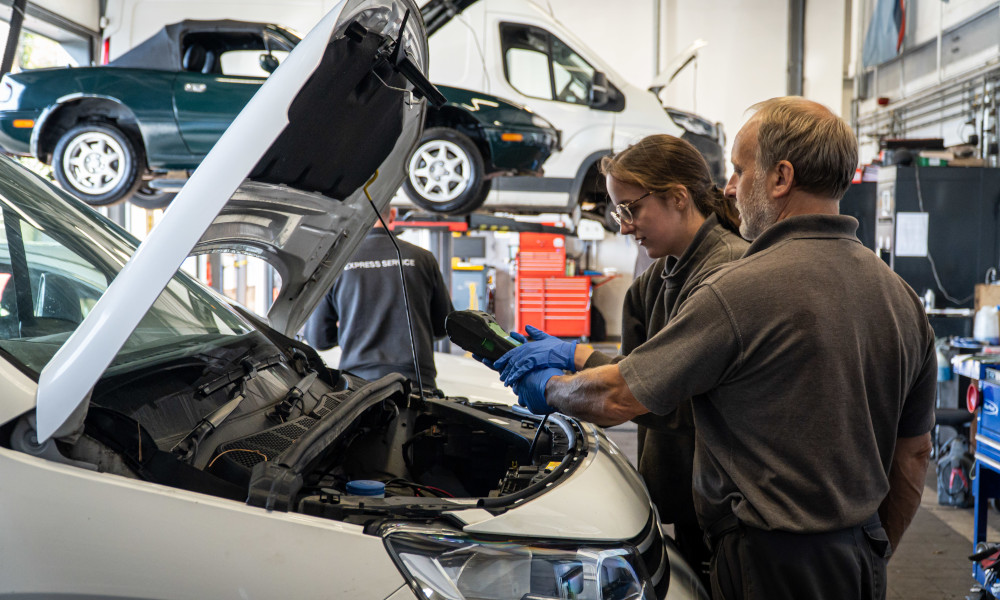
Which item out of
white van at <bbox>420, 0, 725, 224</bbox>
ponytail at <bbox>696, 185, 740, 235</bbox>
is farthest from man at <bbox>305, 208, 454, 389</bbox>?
white van at <bbox>420, 0, 725, 224</bbox>

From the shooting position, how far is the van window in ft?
20.8

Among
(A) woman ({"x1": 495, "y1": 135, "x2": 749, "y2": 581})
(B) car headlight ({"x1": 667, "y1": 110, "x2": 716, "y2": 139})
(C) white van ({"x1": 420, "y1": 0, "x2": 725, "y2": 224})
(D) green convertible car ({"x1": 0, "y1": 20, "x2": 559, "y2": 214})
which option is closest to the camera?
(A) woman ({"x1": 495, "y1": 135, "x2": 749, "y2": 581})

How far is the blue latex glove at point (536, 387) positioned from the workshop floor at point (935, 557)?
231 cm

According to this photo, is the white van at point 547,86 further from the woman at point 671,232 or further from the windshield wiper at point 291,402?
Answer: the windshield wiper at point 291,402

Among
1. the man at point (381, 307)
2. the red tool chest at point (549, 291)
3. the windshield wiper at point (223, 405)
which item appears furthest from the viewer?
the red tool chest at point (549, 291)

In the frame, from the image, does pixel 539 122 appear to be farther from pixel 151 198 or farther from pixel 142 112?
pixel 151 198

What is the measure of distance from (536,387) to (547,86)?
212 inches

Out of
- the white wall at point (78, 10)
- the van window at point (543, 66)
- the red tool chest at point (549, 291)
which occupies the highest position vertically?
the white wall at point (78, 10)

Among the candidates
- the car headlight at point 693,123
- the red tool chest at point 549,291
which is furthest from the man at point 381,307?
the red tool chest at point 549,291

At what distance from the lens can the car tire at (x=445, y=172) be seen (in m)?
5.18

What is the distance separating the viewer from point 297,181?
5.45ft

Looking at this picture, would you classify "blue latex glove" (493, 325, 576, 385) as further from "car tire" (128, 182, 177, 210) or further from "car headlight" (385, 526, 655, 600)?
"car tire" (128, 182, 177, 210)

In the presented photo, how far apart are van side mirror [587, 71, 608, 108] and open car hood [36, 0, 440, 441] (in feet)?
15.1

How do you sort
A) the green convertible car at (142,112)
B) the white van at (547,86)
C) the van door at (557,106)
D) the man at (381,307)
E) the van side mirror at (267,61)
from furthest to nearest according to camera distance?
the van door at (557,106) < the white van at (547,86) < the green convertible car at (142,112) < the van side mirror at (267,61) < the man at (381,307)
